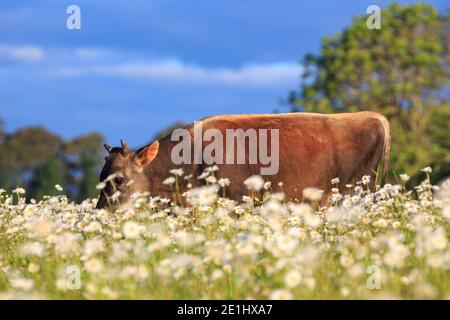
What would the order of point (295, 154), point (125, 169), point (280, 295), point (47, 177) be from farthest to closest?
point (47, 177)
point (295, 154)
point (125, 169)
point (280, 295)

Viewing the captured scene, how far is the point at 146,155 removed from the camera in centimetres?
1341

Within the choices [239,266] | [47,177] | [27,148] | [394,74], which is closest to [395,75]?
[394,74]

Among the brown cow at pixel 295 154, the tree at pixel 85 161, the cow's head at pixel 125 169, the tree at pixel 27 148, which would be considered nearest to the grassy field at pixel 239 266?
the cow's head at pixel 125 169

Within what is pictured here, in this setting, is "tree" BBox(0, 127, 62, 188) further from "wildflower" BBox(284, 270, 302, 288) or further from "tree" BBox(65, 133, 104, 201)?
"wildflower" BBox(284, 270, 302, 288)

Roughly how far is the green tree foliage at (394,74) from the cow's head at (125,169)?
29.3m

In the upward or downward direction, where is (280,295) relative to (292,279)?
downward

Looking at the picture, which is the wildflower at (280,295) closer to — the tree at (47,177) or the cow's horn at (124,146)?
the cow's horn at (124,146)

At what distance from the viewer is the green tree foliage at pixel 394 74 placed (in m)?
42.5

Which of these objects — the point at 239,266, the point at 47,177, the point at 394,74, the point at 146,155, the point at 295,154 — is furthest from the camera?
the point at 47,177

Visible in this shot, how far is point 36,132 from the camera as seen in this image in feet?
314

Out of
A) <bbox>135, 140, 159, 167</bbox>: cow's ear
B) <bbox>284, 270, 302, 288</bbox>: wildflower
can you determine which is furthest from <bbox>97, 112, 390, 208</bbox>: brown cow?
<bbox>284, 270, 302, 288</bbox>: wildflower

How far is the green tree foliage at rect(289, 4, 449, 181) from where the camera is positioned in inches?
1672

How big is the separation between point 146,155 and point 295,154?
2784mm

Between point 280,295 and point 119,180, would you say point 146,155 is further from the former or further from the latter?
point 280,295
